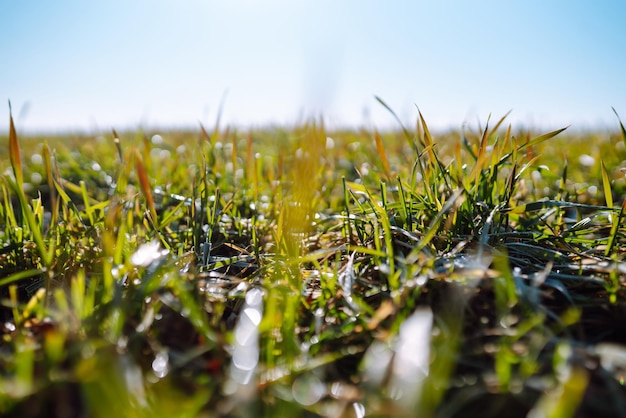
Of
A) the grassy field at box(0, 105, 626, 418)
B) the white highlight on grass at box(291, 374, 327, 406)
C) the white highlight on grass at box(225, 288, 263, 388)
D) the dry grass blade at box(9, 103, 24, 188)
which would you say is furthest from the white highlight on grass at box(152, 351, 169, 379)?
the dry grass blade at box(9, 103, 24, 188)

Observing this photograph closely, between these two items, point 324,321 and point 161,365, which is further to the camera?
Answer: point 324,321

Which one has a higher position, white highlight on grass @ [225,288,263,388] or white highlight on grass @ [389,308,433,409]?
white highlight on grass @ [389,308,433,409]

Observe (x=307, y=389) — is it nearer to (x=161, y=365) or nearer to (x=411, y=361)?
(x=411, y=361)

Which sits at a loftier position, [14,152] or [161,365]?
[14,152]

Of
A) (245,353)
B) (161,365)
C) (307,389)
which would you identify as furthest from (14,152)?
(307,389)

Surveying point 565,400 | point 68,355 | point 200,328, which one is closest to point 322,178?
point 200,328

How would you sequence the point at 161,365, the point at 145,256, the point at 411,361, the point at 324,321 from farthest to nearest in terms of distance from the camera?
1. the point at 145,256
2. the point at 324,321
3. the point at 161,365
4. the point at 411,361

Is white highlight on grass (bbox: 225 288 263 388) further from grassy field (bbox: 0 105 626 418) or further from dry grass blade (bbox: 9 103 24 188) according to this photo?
dry grass blade (bbox: 9 103 24 188)

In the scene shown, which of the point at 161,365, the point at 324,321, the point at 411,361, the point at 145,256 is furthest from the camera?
the point at 145,256

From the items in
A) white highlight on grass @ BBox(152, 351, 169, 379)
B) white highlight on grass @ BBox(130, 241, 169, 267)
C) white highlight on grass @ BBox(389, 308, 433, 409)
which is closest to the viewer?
white highlight on grass @ BBox(389, 308, 433, 409)

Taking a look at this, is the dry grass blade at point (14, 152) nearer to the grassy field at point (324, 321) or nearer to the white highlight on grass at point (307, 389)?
the grassy field at point (324, 321)

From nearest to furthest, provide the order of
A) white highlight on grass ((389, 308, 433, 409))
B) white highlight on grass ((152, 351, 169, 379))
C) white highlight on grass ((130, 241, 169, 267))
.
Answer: white highlight on grass ((389, 308, 433, 409))
white highlight on grass ((152, 351, 169, 379))
white highlight on grass ((130, 241, 169, 267))
